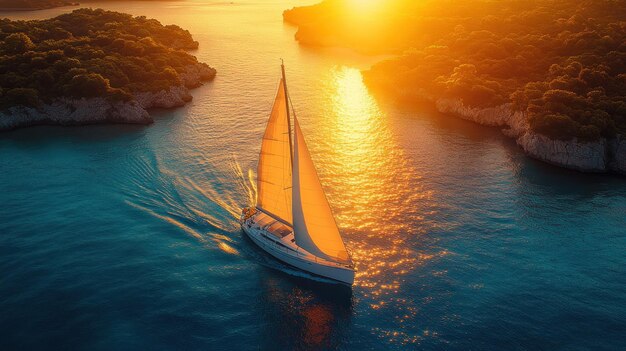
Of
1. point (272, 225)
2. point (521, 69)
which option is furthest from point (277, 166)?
point (521, 69)

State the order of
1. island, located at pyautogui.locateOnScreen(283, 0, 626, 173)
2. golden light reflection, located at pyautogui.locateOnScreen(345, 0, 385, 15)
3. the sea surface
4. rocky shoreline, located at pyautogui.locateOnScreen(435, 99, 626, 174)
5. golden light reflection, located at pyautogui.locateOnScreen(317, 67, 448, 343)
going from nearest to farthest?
1. the sea surface
2. golden light reflection, located at pyautogui.locateOnScreen(317, 67, 448, 343)
3. rocky shoreline, located at pyautogui.locateOnScreen(435, 99, 626, 174)
4. island, located at pyautogui.locateOnScreen(283, 0, 626, 173)
5. golden light reflection, located at pyautogui.locateOnScreen(345, 0, 385, 15)

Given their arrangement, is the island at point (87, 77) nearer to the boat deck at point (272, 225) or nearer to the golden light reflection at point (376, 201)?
the golden light reflection at point (376, 201)

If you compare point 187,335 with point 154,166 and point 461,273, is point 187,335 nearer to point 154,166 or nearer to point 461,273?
point 461,273

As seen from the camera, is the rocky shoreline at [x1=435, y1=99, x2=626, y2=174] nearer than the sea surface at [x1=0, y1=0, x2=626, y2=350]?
No

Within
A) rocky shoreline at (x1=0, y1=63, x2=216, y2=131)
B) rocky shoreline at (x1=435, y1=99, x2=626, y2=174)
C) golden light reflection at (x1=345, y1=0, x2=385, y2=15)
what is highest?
golden light reflection at (x1=345, y1=0, x2=385, y2=15)

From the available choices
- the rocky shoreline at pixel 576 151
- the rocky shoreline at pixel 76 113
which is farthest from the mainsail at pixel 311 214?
the rocky shoreline at pixel 76 113

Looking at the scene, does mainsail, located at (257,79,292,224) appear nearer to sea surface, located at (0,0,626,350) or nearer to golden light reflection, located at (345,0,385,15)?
sea surface, located at (0,0,626,350)

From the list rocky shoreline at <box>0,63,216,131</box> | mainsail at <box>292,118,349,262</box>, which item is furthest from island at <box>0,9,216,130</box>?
mainsail at <box>292,118,349,262</box>

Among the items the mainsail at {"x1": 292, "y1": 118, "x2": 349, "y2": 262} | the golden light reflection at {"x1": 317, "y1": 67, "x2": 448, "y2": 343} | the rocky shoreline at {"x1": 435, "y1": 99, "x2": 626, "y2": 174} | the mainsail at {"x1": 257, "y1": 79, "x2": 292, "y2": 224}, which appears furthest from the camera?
the rocky shoreline at {"x1": 435, "y1": 99, "x2": 626, "y2": 174}

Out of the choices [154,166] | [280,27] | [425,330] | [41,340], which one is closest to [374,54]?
[280,27]
